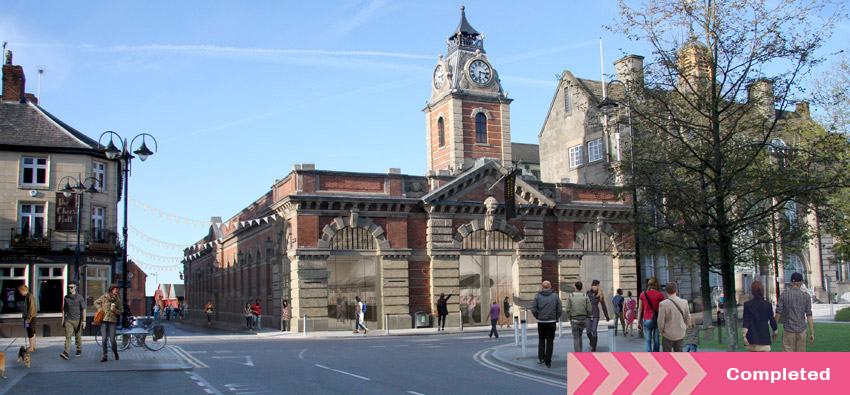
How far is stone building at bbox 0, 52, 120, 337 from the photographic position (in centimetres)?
3222

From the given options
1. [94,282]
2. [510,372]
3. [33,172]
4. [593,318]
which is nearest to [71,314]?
[510,372]

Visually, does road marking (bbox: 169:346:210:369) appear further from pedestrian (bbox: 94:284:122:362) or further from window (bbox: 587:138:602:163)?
window (bbox: 587:138:602:163)

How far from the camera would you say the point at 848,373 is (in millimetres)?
7152

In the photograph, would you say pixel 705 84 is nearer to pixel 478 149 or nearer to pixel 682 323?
pixel 682 323

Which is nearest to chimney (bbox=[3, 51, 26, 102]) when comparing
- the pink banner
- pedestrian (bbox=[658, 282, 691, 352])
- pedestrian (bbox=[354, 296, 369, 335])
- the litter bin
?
pedestrian (bbox=[354, 296, 369, 335])

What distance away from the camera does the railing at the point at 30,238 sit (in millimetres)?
31703

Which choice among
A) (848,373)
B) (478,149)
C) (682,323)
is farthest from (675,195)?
(478,149)

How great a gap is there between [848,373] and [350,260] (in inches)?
1179

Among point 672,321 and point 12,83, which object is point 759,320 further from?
point 12,83

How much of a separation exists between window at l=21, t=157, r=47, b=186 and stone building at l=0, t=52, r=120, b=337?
41 millimetres

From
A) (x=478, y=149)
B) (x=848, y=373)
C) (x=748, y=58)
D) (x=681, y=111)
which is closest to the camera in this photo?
(x=848, y=373)

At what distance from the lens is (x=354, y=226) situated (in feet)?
118

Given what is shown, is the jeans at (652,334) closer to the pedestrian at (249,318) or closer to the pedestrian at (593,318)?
the pedestrian at (593,318)

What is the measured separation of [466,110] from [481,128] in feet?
4.64
